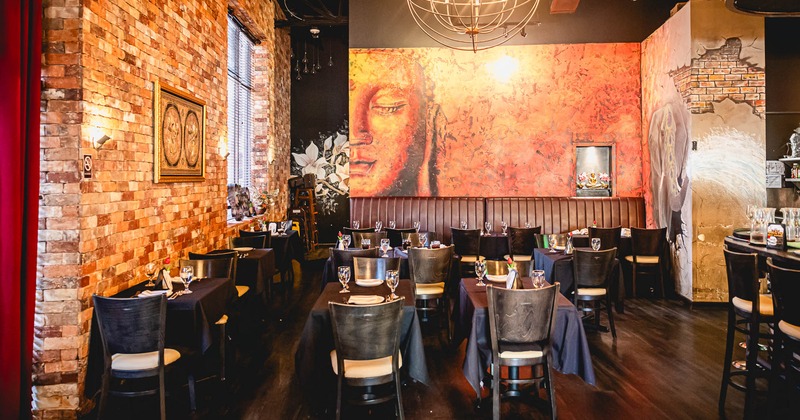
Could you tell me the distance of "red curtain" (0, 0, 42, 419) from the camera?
2787 mm

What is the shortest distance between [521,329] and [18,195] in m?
3.08

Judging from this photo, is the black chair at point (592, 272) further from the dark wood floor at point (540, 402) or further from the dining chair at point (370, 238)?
the dining chair at point (370, 238)

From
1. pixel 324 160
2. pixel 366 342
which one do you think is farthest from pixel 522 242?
pixel 324 160

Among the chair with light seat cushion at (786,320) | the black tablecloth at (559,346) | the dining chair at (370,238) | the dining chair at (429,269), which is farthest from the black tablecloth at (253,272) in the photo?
the chair with light seat cushion at (786,320)

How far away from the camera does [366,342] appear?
2781 mm

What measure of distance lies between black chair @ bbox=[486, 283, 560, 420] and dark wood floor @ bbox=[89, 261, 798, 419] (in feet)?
1.43

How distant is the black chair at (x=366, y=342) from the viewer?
2.72 m

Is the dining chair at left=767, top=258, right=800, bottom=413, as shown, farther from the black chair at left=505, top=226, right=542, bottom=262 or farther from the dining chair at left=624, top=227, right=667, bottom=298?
the black chair at left=505, top=226, right=542, bottom=262

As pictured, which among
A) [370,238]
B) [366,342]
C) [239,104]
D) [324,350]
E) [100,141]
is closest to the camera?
[366,342]

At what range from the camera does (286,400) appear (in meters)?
3.55

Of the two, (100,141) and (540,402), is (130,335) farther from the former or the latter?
(540,402)

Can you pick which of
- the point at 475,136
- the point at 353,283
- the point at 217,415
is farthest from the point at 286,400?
the point at 475,136

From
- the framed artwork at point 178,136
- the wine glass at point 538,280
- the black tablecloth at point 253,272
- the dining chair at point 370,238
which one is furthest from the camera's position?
the dining chair at point 370,238

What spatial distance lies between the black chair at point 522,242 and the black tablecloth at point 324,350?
374cm
